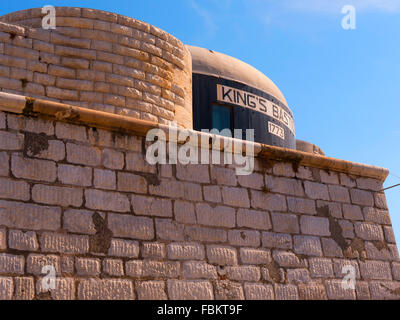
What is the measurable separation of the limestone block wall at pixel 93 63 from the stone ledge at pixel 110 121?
222 cm

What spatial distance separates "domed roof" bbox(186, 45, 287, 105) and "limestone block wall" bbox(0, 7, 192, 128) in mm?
5035

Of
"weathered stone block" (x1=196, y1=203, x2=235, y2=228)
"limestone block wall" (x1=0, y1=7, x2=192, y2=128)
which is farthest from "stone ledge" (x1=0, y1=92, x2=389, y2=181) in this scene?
"limestone block wall" (x1=0, y1=7, x2=192, y2=128)

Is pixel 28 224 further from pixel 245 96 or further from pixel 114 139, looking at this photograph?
pixel 245 96

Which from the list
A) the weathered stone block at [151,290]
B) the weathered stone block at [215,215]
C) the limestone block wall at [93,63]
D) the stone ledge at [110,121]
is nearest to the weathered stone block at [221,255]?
the weathered stone block at [215,215]

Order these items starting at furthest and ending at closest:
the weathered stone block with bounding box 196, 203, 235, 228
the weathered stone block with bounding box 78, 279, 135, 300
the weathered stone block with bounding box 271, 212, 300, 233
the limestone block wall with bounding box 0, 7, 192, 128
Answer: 1. the limestone block wall with bounding box 0, 7, 192, 128
2. the weathered stone block with bounding box 271, 212, 300, 233
3. the weathered stone block with bounding box 196, 203, 235, 228
4. the weathered stone block with bounding box 78, 279, 135, 300

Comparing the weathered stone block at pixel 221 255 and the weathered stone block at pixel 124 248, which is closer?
the weathered stone block at pixel 124 248

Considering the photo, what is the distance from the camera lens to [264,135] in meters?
13.8

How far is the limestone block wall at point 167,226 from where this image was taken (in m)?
4.41

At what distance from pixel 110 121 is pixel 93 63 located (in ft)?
8.89

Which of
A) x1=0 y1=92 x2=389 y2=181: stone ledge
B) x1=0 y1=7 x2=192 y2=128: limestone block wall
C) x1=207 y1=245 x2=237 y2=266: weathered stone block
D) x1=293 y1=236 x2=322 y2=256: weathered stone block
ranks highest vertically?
x1=0 y1=7 x2=192 y2=128: limestone block wall

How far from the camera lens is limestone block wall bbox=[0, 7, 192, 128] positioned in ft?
23.4

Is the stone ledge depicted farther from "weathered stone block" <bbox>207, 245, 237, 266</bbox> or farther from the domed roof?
the domed roof

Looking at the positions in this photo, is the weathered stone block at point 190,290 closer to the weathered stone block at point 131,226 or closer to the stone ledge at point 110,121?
the weathered stone block at point 131,226
